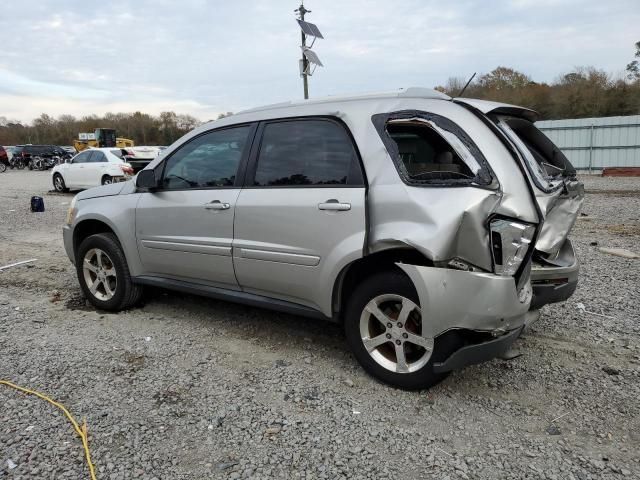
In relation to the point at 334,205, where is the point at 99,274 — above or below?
below

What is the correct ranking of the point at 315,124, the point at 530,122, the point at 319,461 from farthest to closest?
the point at 530,122
the point at 315,124
the point at 319,461

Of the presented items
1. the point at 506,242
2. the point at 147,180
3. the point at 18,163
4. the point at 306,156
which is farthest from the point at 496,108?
the point at 18,163

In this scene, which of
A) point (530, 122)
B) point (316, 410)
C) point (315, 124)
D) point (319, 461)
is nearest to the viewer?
point (319, 461)

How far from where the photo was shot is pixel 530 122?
3807 millimetres

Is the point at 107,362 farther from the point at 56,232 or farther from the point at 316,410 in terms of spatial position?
the point at 56,232

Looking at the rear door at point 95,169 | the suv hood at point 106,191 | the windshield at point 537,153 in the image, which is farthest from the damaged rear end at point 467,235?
the rear door at point 95,169

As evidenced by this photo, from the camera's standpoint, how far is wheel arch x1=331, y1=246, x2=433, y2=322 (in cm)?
310

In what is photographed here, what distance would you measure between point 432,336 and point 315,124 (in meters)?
1.65

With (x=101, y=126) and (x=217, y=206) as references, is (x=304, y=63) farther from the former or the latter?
(x=101, y=126)

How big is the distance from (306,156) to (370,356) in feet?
4.72

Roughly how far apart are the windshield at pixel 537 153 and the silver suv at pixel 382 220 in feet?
0.05

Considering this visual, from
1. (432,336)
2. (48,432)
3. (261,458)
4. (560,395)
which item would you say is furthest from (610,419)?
(48,432)

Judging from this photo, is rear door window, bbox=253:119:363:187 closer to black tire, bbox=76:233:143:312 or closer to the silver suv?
the silver suv

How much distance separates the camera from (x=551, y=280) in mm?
3406
